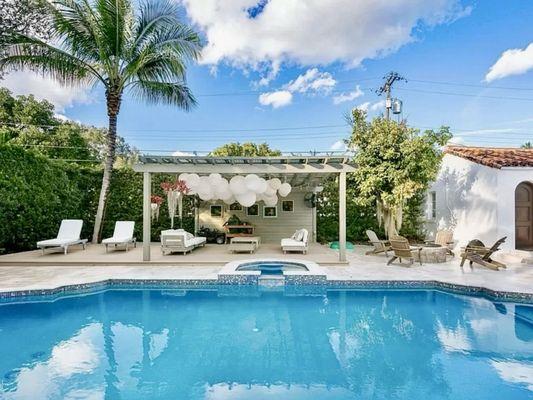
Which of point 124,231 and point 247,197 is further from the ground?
point 247,197

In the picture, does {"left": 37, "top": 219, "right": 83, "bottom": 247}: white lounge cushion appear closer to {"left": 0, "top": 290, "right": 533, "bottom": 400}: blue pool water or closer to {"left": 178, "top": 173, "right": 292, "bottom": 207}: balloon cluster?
{"left": 178, "top": 173, "right": 292, "bottom": 207}: balloon cluster

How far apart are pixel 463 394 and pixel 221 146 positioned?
25.3 m

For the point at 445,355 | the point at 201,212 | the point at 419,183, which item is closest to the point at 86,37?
the point at 201,212

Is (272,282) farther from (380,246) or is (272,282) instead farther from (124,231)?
(124,231)

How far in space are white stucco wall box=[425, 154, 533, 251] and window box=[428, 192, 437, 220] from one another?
0.37m

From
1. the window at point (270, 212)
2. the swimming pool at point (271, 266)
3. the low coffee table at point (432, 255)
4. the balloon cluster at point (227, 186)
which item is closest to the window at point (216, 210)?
the window at point (270, 212)

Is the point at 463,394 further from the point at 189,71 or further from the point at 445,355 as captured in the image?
the point at 189,71

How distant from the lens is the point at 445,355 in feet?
16.9

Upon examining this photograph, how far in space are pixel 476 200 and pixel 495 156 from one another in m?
1.94

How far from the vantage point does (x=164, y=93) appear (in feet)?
49.3

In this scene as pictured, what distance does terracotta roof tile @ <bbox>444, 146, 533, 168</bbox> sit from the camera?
11.7 meters

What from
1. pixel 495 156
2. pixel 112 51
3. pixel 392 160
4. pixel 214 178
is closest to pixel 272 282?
pixel 214 178

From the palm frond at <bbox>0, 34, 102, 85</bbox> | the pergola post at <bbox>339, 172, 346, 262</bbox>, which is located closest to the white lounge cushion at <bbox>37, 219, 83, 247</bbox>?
the palm frond at <bbox>0, 34, 102, 85</bbox>

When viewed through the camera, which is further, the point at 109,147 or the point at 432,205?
the point at 432,205
